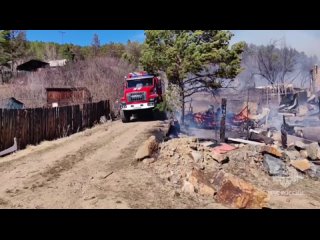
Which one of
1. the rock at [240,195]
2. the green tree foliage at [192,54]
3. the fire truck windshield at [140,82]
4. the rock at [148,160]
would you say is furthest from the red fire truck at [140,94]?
the rock at [240,195]

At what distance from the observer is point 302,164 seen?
33.3ft

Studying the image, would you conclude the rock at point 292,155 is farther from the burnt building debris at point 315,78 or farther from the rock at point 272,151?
the burnt building debris at point 315,78

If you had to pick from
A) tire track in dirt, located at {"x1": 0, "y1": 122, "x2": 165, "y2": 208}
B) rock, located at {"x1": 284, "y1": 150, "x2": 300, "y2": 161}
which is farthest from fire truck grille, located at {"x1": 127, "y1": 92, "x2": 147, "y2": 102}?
rock, located at {"x1": 284, "y1": 150, "x2": 300, "y2": 161}

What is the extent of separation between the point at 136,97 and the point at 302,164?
1115cm

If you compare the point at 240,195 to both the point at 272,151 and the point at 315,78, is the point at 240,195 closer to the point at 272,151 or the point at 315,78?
the point at 272,151

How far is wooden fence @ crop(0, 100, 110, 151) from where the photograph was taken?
11.2 m

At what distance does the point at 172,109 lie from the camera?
14984 mm

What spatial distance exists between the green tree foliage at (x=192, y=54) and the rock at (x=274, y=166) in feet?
18.6

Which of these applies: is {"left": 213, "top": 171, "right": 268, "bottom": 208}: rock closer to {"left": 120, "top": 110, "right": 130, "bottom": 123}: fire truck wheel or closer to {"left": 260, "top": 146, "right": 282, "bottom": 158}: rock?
{"left": 260, "top": 146, "right": 282, "bottom": 158}: rock

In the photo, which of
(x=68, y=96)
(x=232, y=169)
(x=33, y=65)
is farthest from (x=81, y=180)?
(x=33, y=65)

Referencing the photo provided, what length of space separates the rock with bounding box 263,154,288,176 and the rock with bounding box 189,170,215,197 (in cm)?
282
